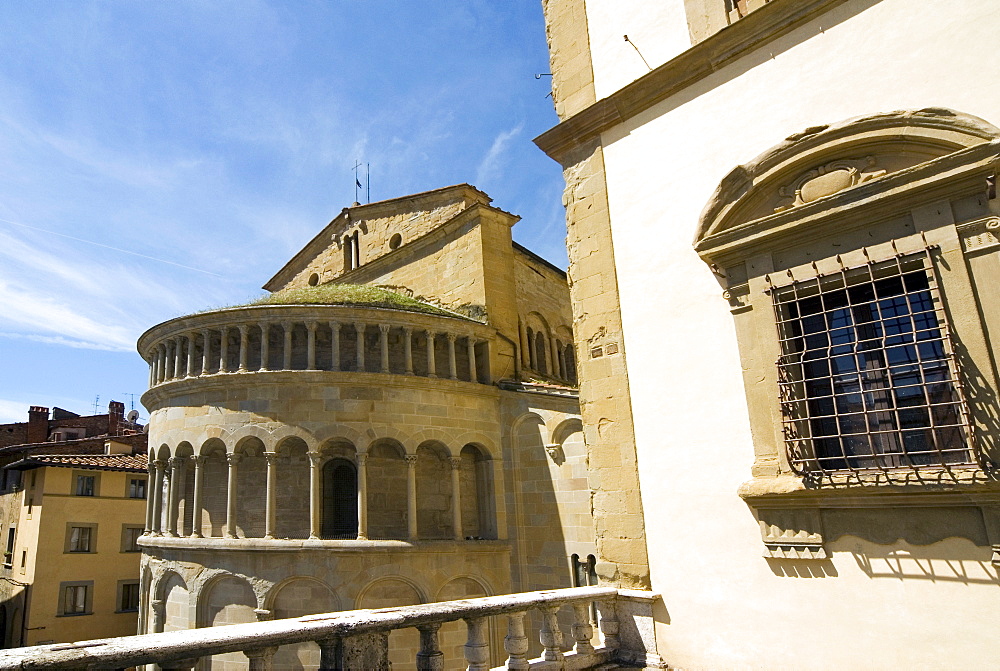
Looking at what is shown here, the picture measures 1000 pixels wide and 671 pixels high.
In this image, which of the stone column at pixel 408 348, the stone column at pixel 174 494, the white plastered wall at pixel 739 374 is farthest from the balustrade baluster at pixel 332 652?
the stone column at pixel 174 494

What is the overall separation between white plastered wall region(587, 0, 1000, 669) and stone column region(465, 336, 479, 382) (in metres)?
9.21

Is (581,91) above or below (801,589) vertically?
above

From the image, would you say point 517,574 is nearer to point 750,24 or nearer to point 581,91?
point 581,91

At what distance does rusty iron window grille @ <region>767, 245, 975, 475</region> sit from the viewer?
16.1 feet

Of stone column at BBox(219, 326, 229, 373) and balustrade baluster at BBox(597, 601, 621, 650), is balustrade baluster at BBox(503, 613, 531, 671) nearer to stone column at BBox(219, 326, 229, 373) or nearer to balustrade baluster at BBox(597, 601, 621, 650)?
balustrade baluster at BBox(597, 601, 621, 650)

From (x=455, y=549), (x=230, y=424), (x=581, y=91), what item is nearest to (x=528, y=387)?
(x=455, y=549)

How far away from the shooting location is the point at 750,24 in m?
6.30

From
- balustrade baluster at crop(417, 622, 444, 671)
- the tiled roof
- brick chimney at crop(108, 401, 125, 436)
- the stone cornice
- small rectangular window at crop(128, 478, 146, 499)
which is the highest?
brick chimney at crop(108, 401, 125, 436)

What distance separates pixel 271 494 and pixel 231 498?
961 mm

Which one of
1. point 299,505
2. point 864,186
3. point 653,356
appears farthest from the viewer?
point 299,505

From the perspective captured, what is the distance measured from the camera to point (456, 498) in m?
14.9

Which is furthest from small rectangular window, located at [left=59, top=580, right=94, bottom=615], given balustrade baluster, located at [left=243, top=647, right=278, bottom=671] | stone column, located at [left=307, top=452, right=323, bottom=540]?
balustrade baluster, located at [left=243, top=647, right=278, bottom=671]

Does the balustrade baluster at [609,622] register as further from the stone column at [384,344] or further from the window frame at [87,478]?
the window frame at [87,478]

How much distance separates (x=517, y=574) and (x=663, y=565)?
9364 mm
